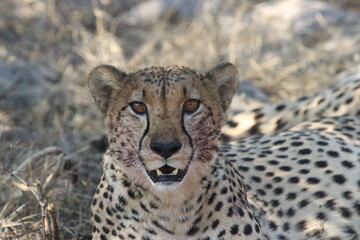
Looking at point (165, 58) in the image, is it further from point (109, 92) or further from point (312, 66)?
point (109, 92)

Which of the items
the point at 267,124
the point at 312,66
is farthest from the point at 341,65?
the point at 267,124

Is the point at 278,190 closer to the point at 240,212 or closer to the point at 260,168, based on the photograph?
the point at 260,168

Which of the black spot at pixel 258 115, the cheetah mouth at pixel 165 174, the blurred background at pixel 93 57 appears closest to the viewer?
the cheetah mouth at pixel 165 174

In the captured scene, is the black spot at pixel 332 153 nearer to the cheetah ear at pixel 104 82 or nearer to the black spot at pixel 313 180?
the black spot at pixel 313 180

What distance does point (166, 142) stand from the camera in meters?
2.10

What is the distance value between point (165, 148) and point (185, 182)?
29 cm

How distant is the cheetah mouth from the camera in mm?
2215

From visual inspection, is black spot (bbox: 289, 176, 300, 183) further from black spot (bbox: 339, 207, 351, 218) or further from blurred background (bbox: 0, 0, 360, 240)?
blurred background (bbox: 0, 0, 360, 240)

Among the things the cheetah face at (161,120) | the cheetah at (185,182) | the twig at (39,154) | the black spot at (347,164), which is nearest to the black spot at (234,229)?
the cheetah at (185,182)

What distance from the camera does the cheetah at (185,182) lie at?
2229mm

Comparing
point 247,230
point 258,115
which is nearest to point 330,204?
point 247,230

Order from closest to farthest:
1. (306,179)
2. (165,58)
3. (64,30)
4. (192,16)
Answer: (306,179) → (165,58) → (64,30) → (192,16)

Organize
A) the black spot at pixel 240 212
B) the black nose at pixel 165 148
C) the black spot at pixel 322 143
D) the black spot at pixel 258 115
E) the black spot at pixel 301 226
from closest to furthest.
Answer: the black nose at pixel 165 148
the black spot at pixel 240 212
the black spot at pixel 301 226
the black spot at pixel 322 143
the black spot at pixel 258 115

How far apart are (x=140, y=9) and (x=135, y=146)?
14.4 feet
